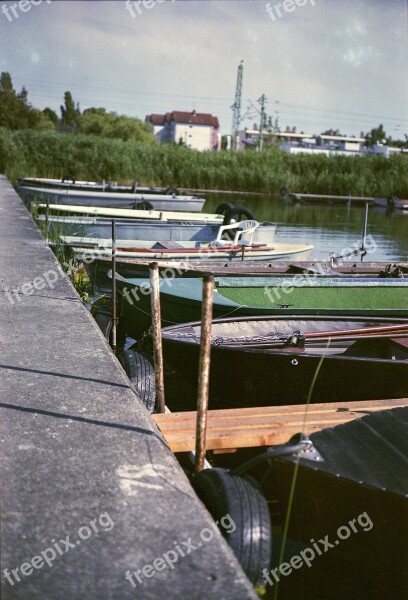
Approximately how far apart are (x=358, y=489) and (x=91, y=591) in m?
1.55

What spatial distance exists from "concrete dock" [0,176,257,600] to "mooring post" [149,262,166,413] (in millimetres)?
280

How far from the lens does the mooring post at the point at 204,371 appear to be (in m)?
3.59

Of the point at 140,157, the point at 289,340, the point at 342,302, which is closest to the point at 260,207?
the point at 140,157

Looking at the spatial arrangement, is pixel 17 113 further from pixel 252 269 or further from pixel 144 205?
pixel 252 269

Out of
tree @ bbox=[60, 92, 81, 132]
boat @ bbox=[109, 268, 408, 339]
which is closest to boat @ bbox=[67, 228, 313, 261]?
boat @ bbox=[109, 268, 408, 339]

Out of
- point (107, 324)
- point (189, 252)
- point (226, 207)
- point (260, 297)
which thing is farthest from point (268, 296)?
point (226, 207)

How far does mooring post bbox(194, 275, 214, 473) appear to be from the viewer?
3.59 metres

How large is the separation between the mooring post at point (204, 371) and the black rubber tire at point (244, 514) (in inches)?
8.0

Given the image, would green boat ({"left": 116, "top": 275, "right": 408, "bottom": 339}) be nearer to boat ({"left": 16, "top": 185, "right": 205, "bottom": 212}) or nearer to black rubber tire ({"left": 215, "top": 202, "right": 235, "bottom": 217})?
black rubber tire ({"left": 215, "top": 202, "right": 235, "bottom": 217})

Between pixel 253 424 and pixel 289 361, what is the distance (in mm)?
2073

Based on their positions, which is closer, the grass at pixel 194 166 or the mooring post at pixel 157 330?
the mooring post at pixel 157 330

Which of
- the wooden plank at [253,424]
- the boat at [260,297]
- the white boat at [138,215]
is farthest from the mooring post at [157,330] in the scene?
the white boat at [138,215]

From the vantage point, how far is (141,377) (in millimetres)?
5559

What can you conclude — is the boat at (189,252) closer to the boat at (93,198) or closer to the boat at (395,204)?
the boat at (93,198)
